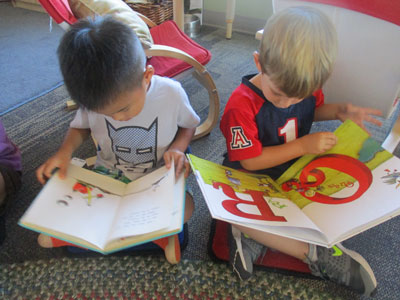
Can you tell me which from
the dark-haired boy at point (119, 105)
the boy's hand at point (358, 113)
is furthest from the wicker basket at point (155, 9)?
the boy's hand at point (358, 113)

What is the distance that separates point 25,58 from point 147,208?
5.65 feet

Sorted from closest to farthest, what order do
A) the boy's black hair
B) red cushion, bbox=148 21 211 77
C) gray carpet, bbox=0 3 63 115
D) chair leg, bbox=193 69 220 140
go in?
the boy's black hair, red cushion, bbox=148 21 211 77, chair leg, bbox=193 69 220 140, gray carpet, bbox=0 3 63 115

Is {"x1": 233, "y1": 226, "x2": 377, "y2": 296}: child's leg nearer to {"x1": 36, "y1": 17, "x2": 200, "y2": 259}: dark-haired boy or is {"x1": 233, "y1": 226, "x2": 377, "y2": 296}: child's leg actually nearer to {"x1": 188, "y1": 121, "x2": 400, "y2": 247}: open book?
{"x1": 188, "y1": 121, "x2": 400, "y2": 247}: open book

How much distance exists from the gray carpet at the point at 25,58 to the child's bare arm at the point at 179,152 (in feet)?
3.43

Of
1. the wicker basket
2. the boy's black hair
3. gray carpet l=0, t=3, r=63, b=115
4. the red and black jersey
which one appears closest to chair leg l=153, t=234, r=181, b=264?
the red and black jersey

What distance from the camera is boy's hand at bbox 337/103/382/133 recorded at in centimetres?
74

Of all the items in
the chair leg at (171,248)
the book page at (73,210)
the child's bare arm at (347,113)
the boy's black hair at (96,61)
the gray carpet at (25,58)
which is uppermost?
the boy's black hair at (96,61)

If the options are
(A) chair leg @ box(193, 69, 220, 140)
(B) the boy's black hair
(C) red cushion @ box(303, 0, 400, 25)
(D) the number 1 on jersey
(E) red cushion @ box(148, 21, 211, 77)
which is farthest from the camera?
(A) chair leg @ box(193, 69, 220, 140)

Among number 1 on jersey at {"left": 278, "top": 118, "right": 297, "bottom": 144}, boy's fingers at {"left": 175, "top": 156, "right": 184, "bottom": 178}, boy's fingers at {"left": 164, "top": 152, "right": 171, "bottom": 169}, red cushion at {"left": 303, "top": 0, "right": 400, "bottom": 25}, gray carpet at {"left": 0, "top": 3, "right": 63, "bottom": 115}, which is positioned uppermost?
red cushion at {"left": 303, "top": 0, "right": 400, "bottom": 25}

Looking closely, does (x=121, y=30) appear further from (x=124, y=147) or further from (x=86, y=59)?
(x=124, y=147)

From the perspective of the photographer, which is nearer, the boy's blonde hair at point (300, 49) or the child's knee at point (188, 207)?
the boy's blonde hair at point (300, 49)

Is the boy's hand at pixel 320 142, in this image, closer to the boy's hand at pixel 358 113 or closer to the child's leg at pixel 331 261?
the boy's hand at pixel 358 113

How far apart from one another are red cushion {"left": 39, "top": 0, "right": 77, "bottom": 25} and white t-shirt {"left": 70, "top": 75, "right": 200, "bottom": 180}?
1.42ft

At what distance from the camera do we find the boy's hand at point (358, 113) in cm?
74
